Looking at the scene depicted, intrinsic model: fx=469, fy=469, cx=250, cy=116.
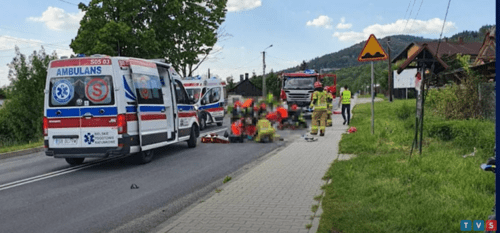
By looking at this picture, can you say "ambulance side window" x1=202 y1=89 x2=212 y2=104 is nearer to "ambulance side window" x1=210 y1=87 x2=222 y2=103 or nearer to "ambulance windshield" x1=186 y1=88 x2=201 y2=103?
"ambulance side window" x1=210 y1=87 x2=222 y2=103

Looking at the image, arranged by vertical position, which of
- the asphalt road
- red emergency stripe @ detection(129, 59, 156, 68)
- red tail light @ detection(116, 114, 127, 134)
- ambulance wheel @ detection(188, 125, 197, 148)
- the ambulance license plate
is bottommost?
the asphalt road

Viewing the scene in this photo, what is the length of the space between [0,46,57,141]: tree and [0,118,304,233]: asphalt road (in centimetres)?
2345

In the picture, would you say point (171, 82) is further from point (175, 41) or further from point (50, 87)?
A: point (175, 41)

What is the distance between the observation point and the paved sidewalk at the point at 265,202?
5430mm

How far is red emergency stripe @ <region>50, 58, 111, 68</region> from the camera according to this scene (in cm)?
998

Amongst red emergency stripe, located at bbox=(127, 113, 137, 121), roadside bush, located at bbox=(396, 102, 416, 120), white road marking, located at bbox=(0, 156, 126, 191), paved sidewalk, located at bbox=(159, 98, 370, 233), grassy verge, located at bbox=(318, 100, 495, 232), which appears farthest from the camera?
roadside bush, located at bbox=(396, 102, 416, 120)

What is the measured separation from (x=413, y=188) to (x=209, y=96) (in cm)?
1644

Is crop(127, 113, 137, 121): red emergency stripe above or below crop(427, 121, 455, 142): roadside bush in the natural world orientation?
above

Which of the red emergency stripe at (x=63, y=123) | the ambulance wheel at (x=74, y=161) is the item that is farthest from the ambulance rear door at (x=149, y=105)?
the ambulance wheel at (x=74, y=161)

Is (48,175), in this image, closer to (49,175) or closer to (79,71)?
(49,175)

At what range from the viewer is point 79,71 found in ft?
33.1

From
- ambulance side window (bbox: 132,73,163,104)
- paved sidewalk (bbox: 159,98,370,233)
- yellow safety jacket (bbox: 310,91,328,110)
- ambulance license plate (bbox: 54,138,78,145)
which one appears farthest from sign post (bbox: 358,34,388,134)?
ambulance license plate (bbox: 54,138,78,145)

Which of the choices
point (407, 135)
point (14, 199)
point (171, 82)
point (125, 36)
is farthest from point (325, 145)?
point (125, 36)

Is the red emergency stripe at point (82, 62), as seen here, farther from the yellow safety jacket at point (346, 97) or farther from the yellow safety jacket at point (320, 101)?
the yellow safety jacket at point (346, 97)
